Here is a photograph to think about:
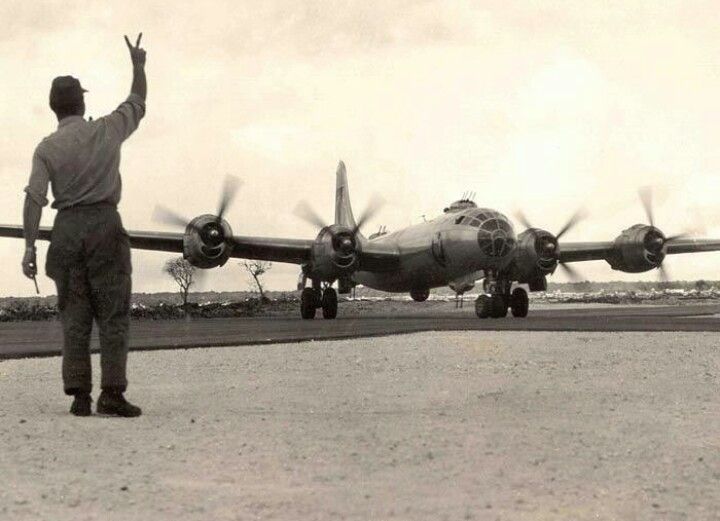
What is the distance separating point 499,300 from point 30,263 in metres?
22.3

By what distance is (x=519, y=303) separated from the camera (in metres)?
28.4

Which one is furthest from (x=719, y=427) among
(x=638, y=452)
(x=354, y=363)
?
(x=354, y=363)

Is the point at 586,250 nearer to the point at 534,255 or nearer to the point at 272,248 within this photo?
the point at 534,255

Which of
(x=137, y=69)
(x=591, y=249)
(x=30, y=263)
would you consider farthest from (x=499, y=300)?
(x=30, y=263)

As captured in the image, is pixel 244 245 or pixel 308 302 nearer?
pixel 244 245

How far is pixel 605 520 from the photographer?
311 cm

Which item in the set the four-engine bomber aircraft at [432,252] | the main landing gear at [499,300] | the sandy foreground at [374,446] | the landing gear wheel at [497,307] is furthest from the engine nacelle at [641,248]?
the sandy foreground at [374,446]

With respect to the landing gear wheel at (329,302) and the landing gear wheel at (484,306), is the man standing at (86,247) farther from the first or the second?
the landing gear wheel at (329,302)

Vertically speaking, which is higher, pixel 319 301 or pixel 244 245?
pixel 244 245

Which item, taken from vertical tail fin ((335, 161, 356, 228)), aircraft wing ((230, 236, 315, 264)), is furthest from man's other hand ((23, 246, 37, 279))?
vertical tail fin ((335, 161, 356, 228))

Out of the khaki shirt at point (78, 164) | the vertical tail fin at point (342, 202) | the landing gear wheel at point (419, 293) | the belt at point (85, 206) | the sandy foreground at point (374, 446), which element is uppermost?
the vertical tail fin at point (342, 202)

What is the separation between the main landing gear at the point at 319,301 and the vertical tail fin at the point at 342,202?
11.4 metres

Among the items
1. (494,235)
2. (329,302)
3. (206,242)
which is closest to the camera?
(494,235)

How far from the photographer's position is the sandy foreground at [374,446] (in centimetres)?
335
